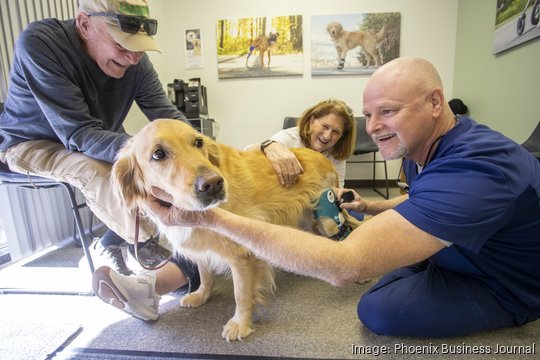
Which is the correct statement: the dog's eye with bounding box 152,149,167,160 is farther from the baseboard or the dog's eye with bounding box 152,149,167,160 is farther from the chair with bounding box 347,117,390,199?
the baseboard

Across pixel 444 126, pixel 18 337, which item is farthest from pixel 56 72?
pixel 444 126

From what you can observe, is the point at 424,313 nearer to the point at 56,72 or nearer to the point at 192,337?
the point at 192,337

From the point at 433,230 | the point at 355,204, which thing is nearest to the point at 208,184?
the point at 433,230

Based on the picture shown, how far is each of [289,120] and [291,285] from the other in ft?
10.5

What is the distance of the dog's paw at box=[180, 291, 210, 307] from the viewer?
5.70 ft

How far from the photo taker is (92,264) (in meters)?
1.76

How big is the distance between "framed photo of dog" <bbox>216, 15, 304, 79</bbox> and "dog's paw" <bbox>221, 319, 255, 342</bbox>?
4163 mm

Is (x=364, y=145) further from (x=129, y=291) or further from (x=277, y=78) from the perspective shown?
(x=129, y=291)

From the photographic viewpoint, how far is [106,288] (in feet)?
4.71

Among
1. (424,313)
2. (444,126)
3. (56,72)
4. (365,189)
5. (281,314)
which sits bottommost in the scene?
(365,189)

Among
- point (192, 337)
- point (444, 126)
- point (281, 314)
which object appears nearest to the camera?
point (444, 126)

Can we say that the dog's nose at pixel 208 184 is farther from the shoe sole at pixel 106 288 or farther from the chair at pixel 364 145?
the chair at pixel 364 145

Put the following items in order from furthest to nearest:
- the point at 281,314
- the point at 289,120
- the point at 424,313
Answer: the point at 289,120, the point at 281,314, the point at 424,313

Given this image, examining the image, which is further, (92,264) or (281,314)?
(92,264)
